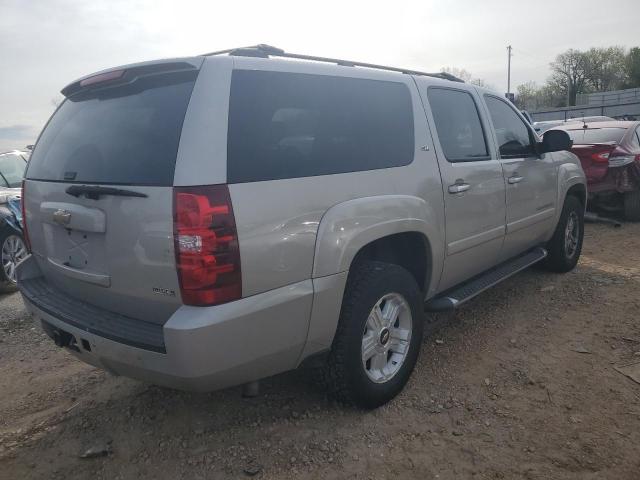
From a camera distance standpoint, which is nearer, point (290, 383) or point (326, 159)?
point (326, 159)

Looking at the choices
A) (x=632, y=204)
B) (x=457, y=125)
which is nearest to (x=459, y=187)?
(x=457, y=125)

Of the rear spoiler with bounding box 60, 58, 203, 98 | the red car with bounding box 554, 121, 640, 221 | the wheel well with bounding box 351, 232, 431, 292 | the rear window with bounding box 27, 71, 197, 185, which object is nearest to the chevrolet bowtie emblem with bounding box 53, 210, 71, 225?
the rear window with bounding box 27, 71, 197, 185

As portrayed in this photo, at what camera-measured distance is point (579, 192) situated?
5.50m

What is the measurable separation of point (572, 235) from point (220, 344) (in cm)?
463

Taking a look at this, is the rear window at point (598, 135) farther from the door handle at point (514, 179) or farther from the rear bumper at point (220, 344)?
the rear bumper at point (220, 344)

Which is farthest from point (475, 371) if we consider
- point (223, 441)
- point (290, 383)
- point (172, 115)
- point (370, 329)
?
point (172, 115)

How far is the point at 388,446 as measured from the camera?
263 centimetres

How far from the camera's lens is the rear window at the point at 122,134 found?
219 centimetres

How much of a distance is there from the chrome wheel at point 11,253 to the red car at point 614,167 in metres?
7.63

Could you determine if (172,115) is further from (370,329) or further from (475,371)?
(475,371)

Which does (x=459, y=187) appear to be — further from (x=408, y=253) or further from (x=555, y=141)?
(x=555, y=141)

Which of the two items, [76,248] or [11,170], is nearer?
[76,248]

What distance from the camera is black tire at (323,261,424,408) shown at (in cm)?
266

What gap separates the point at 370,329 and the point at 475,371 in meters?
0.98
